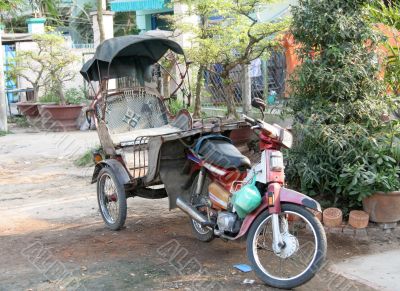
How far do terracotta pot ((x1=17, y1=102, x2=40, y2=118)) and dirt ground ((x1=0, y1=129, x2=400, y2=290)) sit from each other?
334 inches

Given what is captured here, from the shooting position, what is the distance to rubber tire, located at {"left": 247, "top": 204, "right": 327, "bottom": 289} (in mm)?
3986

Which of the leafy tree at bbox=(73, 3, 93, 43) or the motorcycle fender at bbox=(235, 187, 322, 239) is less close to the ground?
the leafy tree at bbox=(73, 3, 93, 43)

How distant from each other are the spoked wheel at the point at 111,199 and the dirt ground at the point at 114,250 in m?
0.13

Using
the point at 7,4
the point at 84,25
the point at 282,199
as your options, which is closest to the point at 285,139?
the point at 282,199

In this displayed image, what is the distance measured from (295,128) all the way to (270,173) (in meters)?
1.52

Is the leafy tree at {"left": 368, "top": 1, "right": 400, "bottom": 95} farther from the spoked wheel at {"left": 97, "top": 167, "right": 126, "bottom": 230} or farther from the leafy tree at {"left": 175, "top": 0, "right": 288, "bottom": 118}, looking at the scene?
the spoked wheel at {"left": 97, "top": 167, "right": 126, "bottom": 230}

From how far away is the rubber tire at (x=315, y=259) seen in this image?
399 centimetres

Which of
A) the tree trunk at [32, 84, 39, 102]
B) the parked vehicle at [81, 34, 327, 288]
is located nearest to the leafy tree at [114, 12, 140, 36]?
the tree trunk at [32, 84, 39, 102]

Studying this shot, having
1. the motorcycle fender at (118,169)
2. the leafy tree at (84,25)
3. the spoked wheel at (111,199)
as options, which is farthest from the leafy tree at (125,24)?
the motorcycle fender at (118,169)

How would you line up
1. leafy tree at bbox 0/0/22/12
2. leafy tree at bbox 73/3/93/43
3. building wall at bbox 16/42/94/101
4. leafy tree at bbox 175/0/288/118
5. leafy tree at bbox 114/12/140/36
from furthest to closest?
1. leafy tree at bbox 73/3/93/43
2. leafy tree at bbox 114/12/140/36
3. building wall at bbox 16/42/94/101
4. leafy tree at bbox 0/0/22/12
5. leafy tree at bbox 175/0/288/118

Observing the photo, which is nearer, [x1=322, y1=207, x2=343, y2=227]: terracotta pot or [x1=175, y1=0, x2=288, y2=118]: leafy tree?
[x1=322, y1=207, x2=343, y2=227]: terracotta pot

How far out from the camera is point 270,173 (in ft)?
14.0

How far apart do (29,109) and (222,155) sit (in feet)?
41.1

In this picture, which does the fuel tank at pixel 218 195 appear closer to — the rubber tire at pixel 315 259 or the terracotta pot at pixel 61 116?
the rubber tire at pixel 315 259
